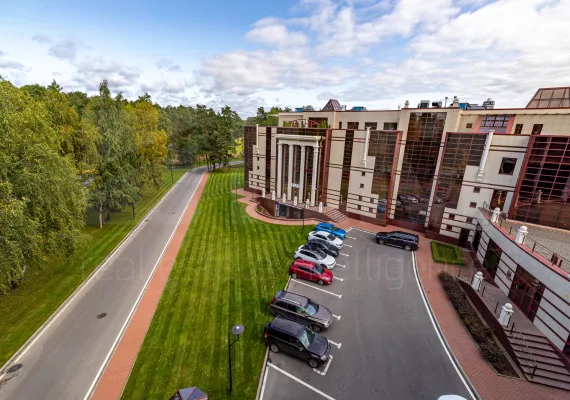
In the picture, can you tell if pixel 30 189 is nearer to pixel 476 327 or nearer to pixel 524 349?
pixel 476 327

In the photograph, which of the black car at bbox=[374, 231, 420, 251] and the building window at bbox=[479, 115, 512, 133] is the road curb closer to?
the black car at bbox=[374, 231, 420, 251]

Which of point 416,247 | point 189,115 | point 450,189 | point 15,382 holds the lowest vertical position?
point 15,382

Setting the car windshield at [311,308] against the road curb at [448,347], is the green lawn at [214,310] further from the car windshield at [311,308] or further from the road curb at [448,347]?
the road curb at [448,347]

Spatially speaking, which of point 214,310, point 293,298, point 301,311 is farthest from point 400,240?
point 214,310

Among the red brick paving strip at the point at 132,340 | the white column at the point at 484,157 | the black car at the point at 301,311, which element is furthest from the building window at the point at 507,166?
the red brick paving strip at the point at 132,340

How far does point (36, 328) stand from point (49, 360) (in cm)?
323

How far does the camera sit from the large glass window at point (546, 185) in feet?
64.6

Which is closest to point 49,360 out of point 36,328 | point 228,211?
point 36,328

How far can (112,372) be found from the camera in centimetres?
1281

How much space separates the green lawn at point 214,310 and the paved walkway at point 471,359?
10.9 m

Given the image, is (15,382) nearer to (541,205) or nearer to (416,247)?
(416,247)

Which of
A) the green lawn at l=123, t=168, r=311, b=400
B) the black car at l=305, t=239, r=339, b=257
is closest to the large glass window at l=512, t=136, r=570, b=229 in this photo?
the black car at l=305, t=239, r=339, b=257

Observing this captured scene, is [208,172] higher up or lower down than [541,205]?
lower down

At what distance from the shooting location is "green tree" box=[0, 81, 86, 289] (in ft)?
42.1
